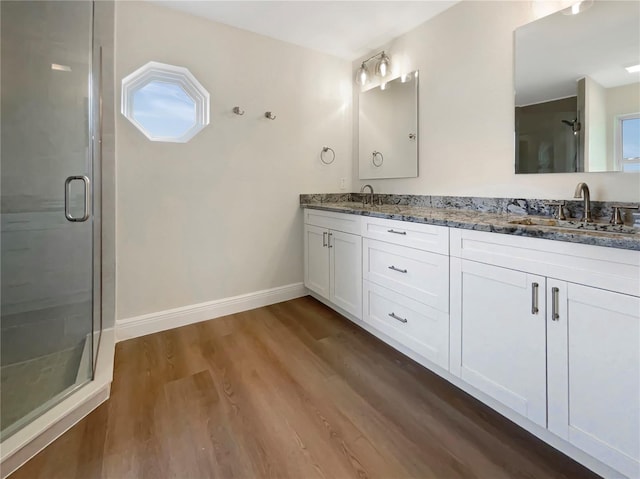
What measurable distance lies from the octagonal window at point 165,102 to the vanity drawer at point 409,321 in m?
1.84

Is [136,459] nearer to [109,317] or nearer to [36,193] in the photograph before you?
[109,317]

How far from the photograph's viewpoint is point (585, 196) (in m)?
1.60

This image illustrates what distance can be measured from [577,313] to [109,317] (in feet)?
8.64

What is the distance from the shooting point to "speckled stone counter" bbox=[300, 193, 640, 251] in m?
1.15

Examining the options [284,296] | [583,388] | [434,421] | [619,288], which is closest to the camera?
[619,288]

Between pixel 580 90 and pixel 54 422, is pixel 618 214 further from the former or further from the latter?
pixel 54 422

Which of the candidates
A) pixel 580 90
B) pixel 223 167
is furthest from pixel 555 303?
pixel 223 167

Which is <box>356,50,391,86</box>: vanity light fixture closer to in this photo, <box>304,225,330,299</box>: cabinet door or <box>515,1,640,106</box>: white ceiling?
<box>515,1,640,106</box>: white ceiling

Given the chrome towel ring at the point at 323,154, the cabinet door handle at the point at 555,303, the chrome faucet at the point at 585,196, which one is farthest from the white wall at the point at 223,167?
the cabinet door handle at the point at 555,303

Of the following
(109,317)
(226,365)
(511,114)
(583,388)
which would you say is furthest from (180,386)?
(511,114)

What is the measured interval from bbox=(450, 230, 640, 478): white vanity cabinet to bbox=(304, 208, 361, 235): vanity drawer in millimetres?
852

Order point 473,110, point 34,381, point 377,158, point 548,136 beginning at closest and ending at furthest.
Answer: point 34,381
point 548,136
point 473,110
point 377,158

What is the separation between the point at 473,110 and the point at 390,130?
0.80 meters

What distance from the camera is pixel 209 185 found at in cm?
255
